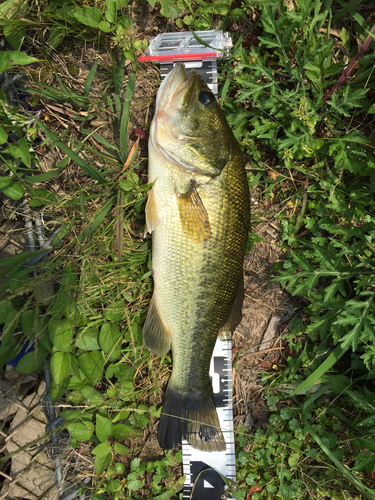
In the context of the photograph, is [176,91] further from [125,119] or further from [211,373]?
[211,373]

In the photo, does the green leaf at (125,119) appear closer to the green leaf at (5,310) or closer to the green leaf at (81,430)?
the green leaf at (5,310)

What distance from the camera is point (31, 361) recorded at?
7.86 feet

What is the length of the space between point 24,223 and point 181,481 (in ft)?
8.82

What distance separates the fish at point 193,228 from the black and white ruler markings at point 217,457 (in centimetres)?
34

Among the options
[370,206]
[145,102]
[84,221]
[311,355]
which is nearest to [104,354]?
[84,221]

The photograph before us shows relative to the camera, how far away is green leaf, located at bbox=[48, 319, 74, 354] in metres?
2.43

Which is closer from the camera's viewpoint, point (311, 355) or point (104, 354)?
point (104, 354)

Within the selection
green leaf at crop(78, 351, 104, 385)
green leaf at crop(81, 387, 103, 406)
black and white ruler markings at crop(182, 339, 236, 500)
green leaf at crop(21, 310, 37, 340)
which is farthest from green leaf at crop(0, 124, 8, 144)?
black and white ruler markings at crop(182, 339, 236, 500)

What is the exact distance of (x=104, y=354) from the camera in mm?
2600

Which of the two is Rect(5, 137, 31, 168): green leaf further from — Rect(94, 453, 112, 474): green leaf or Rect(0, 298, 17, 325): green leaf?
Rect(94, 453, 112, 474): green leaf

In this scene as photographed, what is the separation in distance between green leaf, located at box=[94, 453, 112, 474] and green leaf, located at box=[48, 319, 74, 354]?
946 millimetres

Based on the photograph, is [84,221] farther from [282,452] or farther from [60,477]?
[282,452]

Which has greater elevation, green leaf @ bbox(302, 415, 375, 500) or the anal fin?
the anal fin

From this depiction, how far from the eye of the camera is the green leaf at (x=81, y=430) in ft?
8.16
